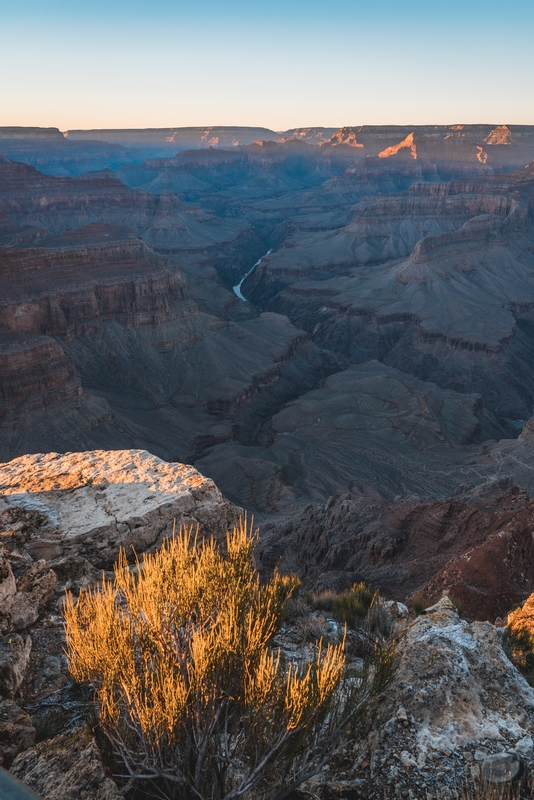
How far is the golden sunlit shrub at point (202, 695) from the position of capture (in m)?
5.90

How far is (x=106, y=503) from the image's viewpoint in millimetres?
10953

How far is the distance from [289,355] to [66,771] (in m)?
76.9

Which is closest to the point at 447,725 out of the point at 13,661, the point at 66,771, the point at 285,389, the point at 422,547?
the point at 66,771

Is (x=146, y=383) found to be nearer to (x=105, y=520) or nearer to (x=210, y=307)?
(x=210, y=307)

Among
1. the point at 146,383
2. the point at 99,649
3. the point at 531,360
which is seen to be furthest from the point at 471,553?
the point at 531,360

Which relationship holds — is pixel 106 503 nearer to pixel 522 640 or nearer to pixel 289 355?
pixel 522 640

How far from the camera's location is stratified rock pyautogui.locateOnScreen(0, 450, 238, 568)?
10.1 m

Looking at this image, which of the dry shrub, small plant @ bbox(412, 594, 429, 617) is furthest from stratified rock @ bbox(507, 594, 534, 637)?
small plant @ bbox(412, 594, 429, 617)

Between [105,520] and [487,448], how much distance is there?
42941 mm

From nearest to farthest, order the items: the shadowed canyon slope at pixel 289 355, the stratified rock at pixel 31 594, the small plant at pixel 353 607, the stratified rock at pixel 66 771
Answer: the stratified rock at pixel 66 771 < the stratified rock at pixel 31 594 < the small plant at pixel 353 607 < the shadowed canyon slope at pixel 289 355

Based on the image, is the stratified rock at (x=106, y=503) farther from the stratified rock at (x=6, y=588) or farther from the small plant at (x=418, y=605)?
the small plant at (x=418, y=605)

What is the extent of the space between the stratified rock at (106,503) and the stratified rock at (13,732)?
2.58 meters

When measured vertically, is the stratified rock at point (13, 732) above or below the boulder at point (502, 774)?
above

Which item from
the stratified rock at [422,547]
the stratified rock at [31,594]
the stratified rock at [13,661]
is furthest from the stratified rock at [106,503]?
the stratified rock at [422,547]
